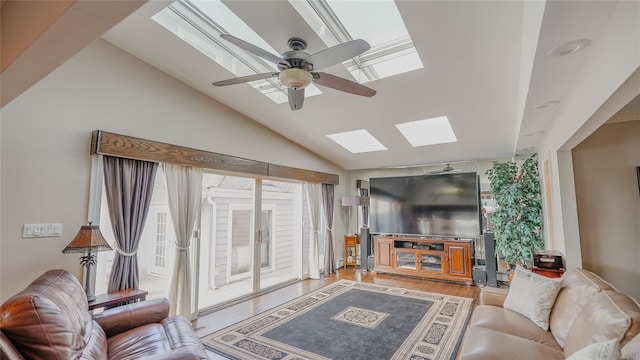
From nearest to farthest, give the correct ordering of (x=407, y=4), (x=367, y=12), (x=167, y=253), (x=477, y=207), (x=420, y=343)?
(x=407, y=4) → (x=367, y=12) → (x=420, y=343) → (x=167, y=253) → (x=477, y=207)

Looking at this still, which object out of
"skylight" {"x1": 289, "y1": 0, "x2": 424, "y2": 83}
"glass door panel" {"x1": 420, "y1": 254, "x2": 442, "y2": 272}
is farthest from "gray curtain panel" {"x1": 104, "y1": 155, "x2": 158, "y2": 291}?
"glass door panel" {"x1": 420, "y1": 254, "x2": 442, "y2": 272}

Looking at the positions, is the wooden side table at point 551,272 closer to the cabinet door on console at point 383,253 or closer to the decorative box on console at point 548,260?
the decorative box on console at point 548,260

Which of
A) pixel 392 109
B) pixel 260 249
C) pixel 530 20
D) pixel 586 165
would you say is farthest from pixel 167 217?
pixel 586 165

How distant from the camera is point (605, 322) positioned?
170 centimetres

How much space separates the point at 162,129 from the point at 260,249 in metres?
2.47

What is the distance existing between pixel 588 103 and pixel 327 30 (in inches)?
85.3

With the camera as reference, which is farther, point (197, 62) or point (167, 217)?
point (167, 217)

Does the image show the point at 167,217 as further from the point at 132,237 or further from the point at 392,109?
the point at 392,109

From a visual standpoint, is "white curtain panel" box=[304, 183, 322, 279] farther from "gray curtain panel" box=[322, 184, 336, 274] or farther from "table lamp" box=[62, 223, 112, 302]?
"table lamp" box=[62, 223, 112, 302]

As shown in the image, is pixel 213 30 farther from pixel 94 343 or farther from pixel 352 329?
pixel 352 329

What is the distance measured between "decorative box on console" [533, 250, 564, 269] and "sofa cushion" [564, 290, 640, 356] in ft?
5.93

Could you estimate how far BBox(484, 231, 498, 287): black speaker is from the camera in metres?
5.43

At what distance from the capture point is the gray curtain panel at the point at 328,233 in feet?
21.4

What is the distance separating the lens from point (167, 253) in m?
3.90
